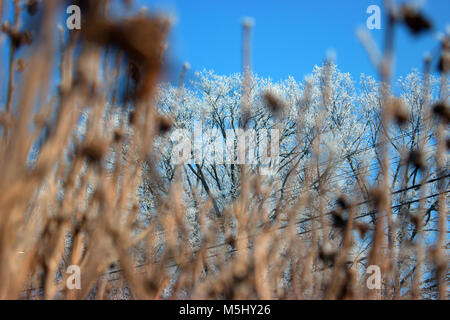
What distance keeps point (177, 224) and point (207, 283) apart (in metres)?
0.25

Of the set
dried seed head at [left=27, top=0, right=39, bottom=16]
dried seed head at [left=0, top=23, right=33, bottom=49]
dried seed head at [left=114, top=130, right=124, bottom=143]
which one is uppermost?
dried seed head at [left=27, top=0, right=39, bottom=16]

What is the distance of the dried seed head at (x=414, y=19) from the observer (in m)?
1.46

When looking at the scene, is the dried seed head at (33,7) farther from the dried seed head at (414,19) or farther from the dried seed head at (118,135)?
the dried seed head at (414,19)

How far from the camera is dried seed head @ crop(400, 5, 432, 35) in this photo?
1.46m

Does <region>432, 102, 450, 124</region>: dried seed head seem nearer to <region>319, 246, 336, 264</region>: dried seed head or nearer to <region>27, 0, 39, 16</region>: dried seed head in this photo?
<region>319, 246, 336, 264</region>: dried seed head

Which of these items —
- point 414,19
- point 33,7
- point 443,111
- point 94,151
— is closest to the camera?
point 94,151

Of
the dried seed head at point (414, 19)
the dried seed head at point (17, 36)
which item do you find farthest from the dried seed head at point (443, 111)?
the dried seed head at point (17, 36)

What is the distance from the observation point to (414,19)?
1470 millimetres

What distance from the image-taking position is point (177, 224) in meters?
1.65

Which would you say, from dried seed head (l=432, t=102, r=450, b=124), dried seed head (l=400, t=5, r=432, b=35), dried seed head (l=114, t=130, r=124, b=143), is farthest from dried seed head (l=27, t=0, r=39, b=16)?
dried seed head (l=432, t=102, r=450, b=124)

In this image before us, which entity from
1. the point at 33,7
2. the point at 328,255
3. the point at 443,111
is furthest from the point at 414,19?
the point at 33,7

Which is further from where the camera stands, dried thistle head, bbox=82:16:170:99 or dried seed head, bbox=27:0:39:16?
dried seed head, bbox=27:0:39:16

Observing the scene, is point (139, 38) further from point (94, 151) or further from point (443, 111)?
point (443, 111)
